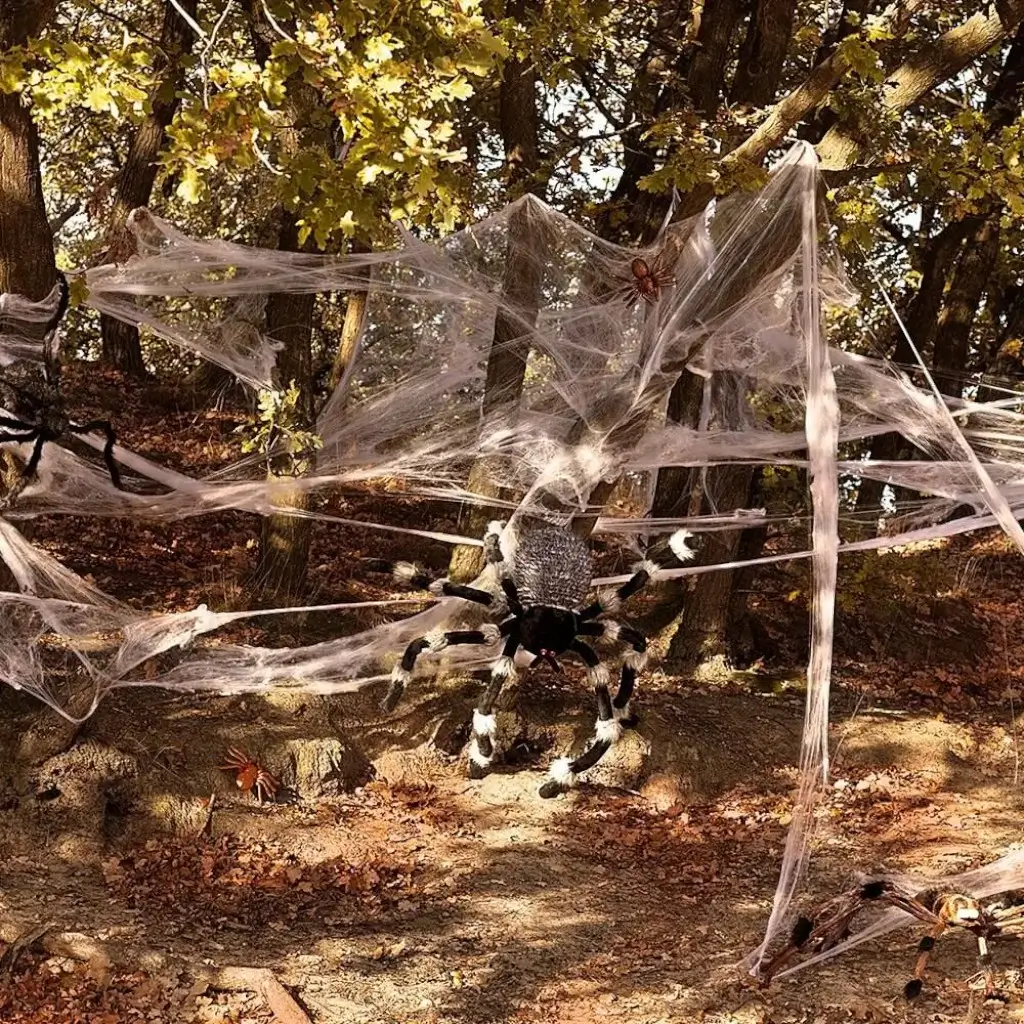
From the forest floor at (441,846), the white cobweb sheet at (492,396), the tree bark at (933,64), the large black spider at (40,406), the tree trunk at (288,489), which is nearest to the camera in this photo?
the white cobweb sheet at (492,396)

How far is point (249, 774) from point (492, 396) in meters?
3.44

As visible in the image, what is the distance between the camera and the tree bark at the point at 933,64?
7.77m

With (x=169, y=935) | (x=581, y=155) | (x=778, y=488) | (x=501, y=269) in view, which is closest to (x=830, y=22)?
(x=581, y=155)

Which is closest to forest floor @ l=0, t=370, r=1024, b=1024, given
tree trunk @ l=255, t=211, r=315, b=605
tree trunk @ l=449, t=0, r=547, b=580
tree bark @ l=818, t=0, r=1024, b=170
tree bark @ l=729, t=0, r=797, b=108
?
tree trunk @ l=255, t=211, r=315, b=605

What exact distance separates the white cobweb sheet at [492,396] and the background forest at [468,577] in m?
0.25

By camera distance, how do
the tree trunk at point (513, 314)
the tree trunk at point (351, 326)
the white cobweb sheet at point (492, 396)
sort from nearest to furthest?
the white cobweb sheet at point (492, 396) → the tree trunk at point (513, 314) → the tree trunk at point (351, 326)

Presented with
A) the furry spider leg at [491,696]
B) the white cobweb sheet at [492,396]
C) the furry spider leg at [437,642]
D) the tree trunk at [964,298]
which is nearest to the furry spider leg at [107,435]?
the white cobweb sheet at [492,396]

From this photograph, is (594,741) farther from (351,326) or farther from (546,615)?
(351,326)

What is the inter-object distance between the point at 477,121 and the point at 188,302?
4283 mm

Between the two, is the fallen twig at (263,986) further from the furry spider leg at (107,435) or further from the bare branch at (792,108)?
the bare branch at (792,108)

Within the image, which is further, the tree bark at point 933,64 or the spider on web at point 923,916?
the tree bark at point 933,64

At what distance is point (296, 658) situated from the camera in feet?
30.3

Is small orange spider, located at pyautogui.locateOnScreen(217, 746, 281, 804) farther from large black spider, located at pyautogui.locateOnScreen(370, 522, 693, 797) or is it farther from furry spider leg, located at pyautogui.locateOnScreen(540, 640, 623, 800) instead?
furry spider leg, located at pyautogui.locateOnScreen(540, 640, 623, 800)

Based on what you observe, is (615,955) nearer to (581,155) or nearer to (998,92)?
(581,155)
